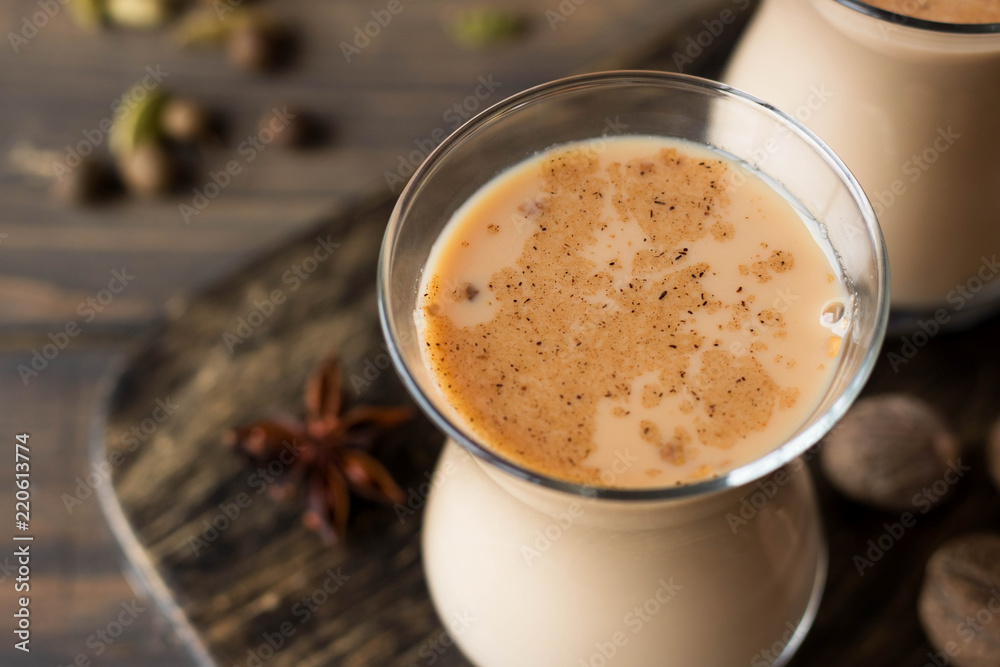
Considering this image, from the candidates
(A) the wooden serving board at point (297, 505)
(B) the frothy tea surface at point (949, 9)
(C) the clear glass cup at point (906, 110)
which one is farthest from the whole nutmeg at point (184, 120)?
(B) the frothy tea surface at point (949, 9)

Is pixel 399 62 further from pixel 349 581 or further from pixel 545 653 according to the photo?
pixel 545 653

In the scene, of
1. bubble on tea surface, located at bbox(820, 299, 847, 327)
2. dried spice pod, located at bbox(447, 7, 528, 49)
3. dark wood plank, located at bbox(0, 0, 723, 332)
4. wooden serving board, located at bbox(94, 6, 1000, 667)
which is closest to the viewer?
bubble on tea surface, located at bbox(820, 299, 847, 327)

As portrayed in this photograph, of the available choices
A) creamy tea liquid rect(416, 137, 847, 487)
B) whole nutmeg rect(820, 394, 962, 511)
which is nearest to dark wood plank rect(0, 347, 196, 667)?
creamy tea liquid rect(416, 137, 847, 487)

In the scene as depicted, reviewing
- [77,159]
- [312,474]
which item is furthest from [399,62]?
[312,474]

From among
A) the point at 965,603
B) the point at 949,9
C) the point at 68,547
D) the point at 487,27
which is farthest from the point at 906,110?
the point at 68,547

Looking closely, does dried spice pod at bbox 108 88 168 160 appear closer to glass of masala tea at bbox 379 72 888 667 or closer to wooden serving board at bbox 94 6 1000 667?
wooden serving board at bbox 94 6 1000 667
